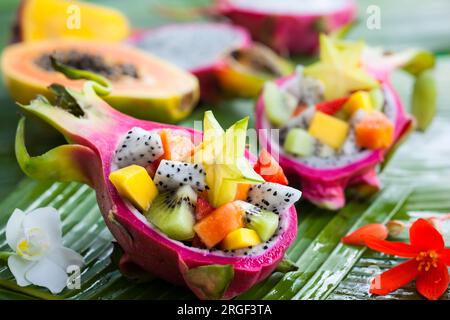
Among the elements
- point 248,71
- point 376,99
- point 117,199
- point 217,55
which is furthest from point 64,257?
point 217,55

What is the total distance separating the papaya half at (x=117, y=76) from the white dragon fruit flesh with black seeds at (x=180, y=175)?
0.88 metres

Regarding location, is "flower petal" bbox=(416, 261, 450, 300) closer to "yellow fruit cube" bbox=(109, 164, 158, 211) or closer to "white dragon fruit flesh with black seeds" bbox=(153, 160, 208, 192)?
"white dragon fruit flesh with black seeds" bbox=(153, 160, 208, 192)

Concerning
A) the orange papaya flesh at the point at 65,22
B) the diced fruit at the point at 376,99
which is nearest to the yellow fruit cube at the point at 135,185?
the diced fruit at the point at 376,99

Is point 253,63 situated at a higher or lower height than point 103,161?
lower

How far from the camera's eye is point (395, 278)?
210 centimetres

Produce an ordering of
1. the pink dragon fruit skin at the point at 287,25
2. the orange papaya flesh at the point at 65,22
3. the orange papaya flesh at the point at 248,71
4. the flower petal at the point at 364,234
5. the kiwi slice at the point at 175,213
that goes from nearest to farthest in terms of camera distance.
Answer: the kiwi slice at the point at 175,213
the flower petal at the point at 364,234
the orange papaya flesh at the point at 248,71
the orange papaya flesh at the point at 65,22
the pink dragon fruit skin at the point at 287,25

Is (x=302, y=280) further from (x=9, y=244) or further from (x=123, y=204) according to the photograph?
(x=9, y=244)

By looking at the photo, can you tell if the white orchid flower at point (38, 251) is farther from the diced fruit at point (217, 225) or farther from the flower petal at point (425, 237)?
the flower petal at point (425, 237)

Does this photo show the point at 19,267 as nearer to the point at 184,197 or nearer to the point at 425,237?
the point at 184,197

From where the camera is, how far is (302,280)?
213 cm

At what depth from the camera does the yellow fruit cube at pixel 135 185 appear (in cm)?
191

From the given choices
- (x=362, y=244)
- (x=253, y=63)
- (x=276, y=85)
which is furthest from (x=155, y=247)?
(x=253, y=63)

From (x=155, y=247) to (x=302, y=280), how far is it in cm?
46

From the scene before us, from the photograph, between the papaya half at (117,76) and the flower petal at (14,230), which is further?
the papaya half at (117,76)
